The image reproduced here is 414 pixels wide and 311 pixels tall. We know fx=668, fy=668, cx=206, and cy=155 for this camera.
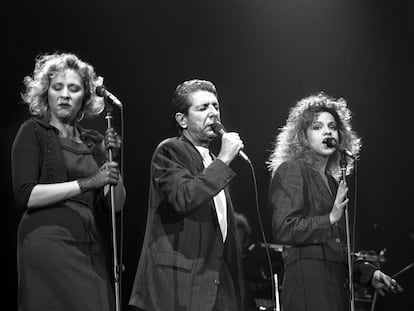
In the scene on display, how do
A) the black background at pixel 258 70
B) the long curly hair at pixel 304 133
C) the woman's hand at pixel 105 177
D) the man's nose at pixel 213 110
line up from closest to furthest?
1. the woman's hand at pixel 105 177
2. the man's nose at pixel 213 110
3. the long curly hair at pixel 304 133
4. the black background at pixel 258 70

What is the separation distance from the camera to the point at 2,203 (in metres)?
4.10

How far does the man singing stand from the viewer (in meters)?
2.64

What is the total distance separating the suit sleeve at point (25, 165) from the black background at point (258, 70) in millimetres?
1618

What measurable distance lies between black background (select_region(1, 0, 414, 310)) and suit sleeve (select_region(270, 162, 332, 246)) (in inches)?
60.2

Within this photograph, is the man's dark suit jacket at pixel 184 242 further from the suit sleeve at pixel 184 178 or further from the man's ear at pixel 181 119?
the man's ear at pixel 181 119

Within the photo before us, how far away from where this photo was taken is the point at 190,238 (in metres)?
2.72

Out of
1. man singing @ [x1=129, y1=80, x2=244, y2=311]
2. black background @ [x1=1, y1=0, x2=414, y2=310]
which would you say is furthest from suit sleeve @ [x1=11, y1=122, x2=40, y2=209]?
black background @ [x1=1, y1=0, x2=414, y2=310]

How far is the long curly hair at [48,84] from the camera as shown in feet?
9.68

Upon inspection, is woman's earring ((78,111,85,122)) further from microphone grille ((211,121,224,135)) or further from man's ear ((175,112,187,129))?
microphone grille ((211,121,224,135))

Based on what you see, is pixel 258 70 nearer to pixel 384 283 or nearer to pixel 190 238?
pixel 384 283

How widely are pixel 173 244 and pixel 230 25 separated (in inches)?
113

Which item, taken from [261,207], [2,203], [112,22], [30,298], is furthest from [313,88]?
[30,298]

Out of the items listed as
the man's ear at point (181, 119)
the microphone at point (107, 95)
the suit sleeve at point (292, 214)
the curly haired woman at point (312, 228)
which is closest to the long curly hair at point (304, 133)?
the curly haired woman at point (312, 228)

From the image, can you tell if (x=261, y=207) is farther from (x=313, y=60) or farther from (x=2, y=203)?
(x=2, y=203)
